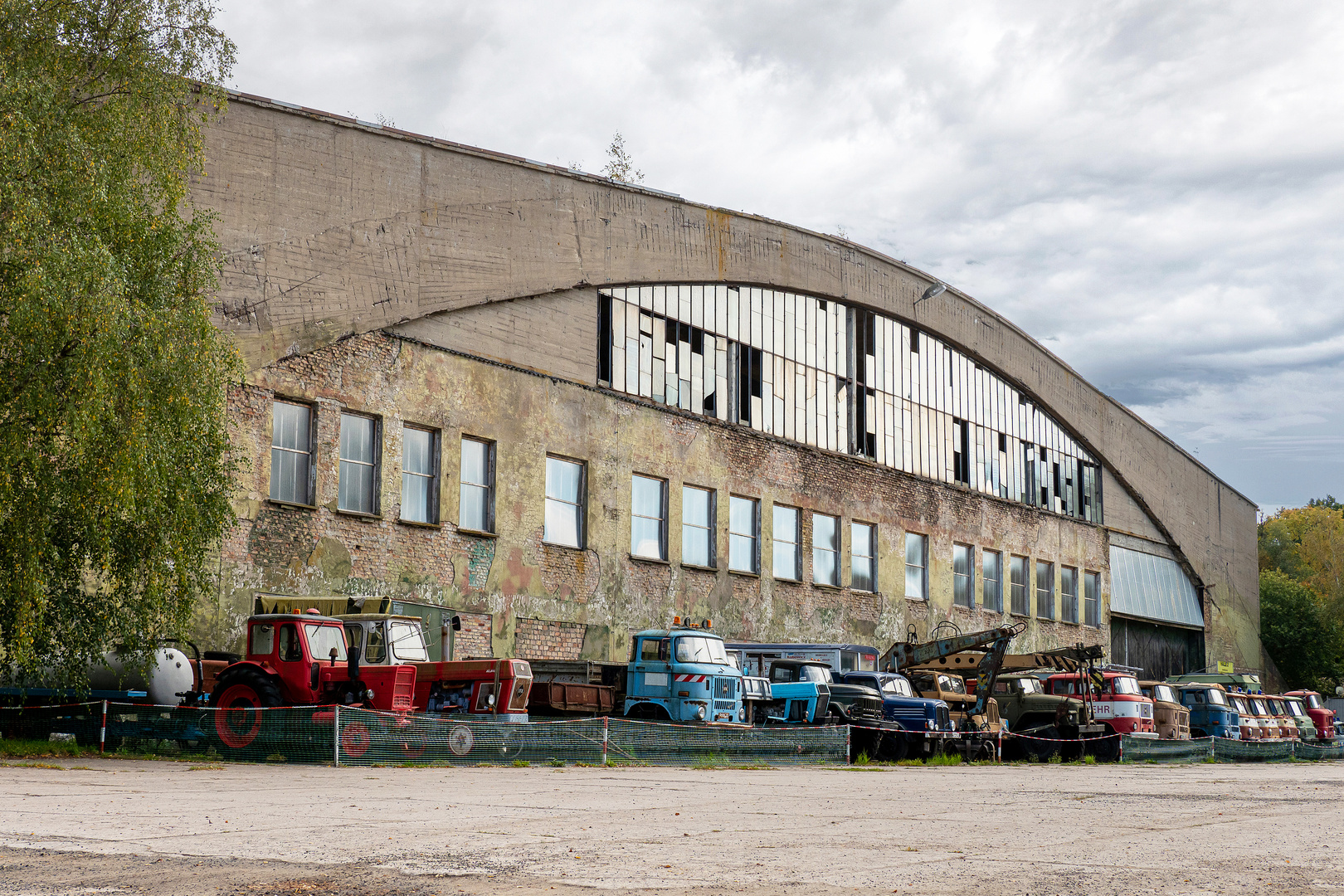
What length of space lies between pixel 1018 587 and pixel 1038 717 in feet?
58.9

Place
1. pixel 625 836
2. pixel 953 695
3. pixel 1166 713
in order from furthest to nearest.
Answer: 1. pixel 1166 713
2. pixel 953 695
3. pixel 625 836

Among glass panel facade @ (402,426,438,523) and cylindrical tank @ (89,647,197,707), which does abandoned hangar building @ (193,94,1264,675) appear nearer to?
glass panel facade @ (402,426,438,523)

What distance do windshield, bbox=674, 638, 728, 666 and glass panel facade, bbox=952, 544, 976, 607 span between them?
2235 centimetres

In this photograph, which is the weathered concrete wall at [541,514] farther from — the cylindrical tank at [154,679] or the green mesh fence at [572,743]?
the green mesh fence at [572,743]

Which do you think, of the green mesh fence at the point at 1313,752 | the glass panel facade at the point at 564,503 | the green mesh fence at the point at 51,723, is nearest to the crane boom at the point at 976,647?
the glass panel facade at the point at 564,503

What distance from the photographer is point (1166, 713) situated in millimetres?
34281

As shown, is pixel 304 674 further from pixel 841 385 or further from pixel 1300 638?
pixel 1300 638

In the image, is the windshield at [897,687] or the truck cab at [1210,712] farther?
the truck cab at [1210,712]

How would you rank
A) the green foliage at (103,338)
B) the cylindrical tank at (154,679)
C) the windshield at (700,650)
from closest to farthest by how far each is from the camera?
the green foliage at (103,338)
the cylindrical tank at (154,679)
the windshield at (700,650)

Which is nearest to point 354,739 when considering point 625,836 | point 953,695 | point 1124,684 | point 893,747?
point 625,836

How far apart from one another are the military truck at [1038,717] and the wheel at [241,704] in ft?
54.8

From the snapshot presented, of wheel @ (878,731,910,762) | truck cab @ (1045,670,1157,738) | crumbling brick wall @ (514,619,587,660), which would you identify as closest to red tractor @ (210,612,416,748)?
wheel @ (878,731,910,762)

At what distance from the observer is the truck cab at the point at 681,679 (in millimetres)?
24203

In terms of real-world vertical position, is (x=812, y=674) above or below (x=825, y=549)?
below
